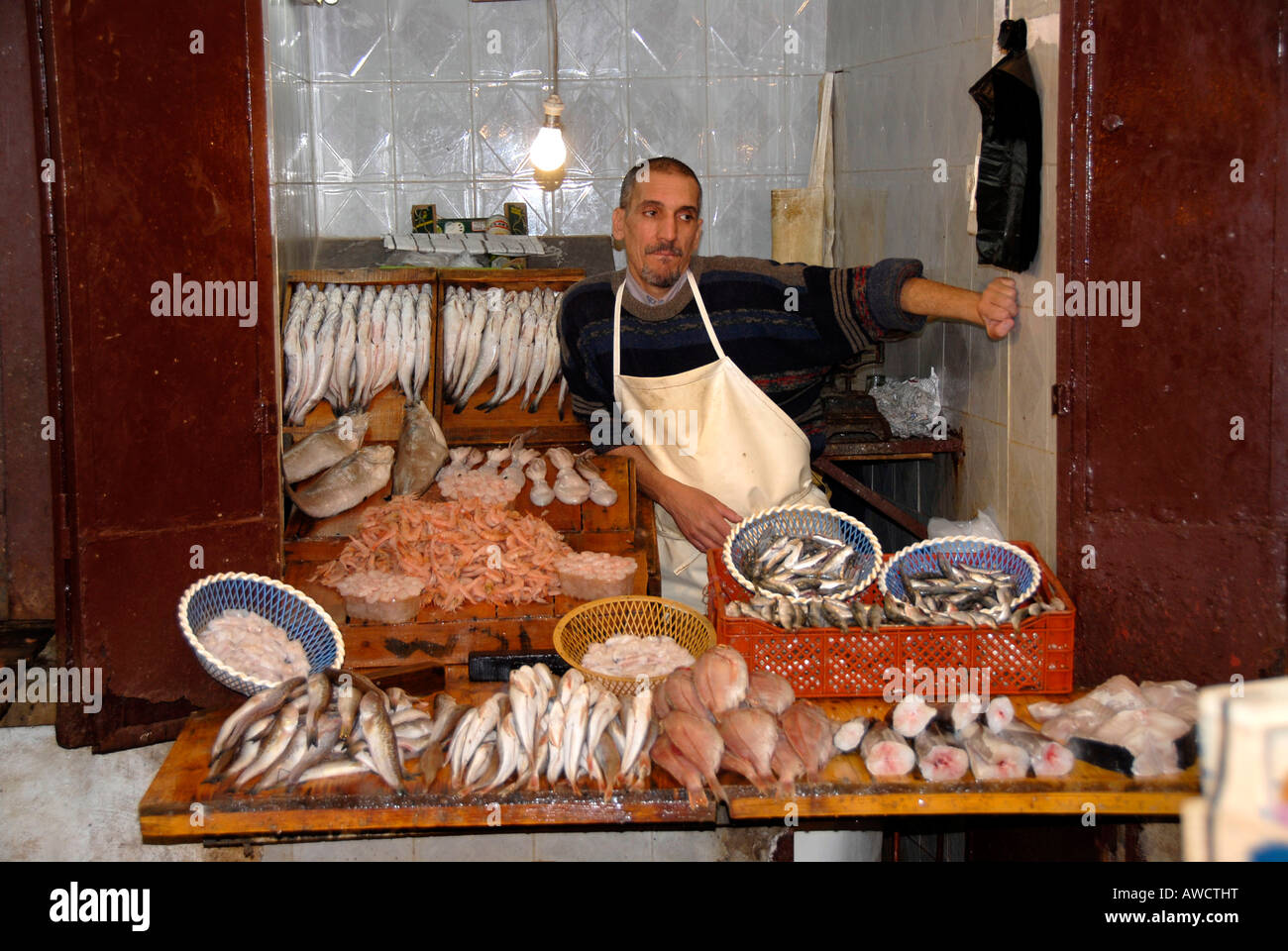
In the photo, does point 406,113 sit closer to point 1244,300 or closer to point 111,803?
point 111,803

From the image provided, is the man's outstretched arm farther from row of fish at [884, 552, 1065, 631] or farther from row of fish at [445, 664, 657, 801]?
row of fish at [445, 664, 657, 801]

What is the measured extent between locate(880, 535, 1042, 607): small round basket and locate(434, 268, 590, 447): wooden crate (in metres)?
2.04

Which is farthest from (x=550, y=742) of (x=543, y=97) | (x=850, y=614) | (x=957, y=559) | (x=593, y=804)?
(x=543, y=97)

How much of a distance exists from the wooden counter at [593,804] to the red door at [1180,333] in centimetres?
84

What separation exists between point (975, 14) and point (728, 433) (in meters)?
2.07

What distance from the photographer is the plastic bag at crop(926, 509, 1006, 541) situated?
14.3 ft

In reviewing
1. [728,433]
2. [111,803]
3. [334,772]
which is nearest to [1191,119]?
[728,433]

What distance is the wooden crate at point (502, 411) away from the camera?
5.44 m

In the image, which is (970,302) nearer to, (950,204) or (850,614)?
(950,204)

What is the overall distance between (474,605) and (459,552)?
273 millimetres

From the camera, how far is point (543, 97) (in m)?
7.37

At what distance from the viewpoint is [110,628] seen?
3537 mm

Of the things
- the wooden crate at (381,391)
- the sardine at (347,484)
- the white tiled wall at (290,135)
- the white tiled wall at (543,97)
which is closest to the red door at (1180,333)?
the sardine at (347,484)

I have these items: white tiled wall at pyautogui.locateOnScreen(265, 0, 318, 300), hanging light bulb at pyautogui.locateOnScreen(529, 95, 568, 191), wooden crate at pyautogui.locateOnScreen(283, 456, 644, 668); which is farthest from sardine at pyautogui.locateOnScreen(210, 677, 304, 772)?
hanging light bulb at pyautogui.locateOnScreen(529, 95, 568, 191)
